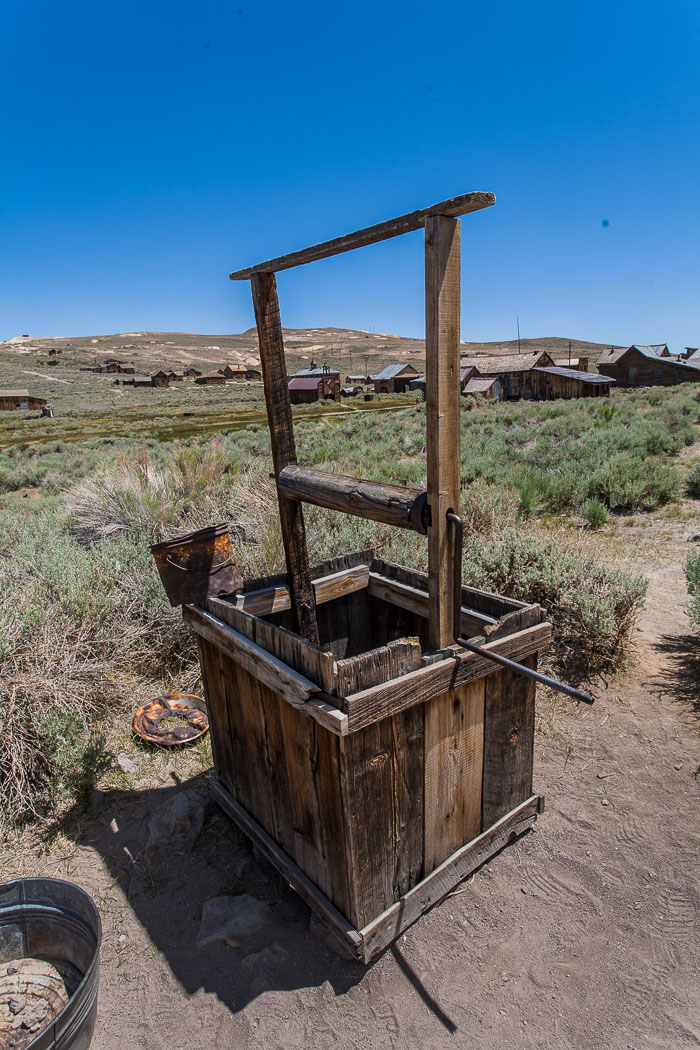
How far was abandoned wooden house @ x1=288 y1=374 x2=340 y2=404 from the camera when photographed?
52250 mm

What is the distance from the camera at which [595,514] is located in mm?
8023

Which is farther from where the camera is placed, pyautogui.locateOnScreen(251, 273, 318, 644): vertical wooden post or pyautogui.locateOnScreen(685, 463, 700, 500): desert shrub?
pyautogui.locateOnScreen(685, 463, 700, 500): desert shrub

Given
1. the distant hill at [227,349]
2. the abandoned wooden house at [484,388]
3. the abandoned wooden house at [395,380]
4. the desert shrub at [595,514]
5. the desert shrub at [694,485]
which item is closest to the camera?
the desert shrub at [595,514]

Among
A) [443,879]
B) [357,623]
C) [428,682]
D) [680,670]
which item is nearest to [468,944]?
[443,879]

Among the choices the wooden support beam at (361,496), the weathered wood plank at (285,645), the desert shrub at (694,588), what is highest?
the wooden support beam at (361,496)

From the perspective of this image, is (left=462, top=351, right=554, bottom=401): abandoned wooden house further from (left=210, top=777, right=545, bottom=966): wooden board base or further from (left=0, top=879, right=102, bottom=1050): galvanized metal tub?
(left=0, top=879, right=102, bottom=1050): galvanized metal tub

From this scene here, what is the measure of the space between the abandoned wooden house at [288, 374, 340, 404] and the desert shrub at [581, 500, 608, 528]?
150 feet

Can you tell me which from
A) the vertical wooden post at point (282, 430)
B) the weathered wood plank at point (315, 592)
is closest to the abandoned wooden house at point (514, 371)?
the weathered wood plank at point (315, 592)

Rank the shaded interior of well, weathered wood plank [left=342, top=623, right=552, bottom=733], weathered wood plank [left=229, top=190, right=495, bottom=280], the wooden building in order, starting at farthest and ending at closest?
the wooden building → the shaded interior of well → weathered wood plank [left=342, top=623, right=552, bottom=733] → weathered wood plank [left=229, top=190, right=495, bottom=280]

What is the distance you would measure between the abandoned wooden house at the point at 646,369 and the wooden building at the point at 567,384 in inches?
222

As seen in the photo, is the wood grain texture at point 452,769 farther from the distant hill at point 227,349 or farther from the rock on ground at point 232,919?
the distant hill at point 227,349

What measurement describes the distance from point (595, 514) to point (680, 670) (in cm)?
406

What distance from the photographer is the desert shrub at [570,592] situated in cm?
433

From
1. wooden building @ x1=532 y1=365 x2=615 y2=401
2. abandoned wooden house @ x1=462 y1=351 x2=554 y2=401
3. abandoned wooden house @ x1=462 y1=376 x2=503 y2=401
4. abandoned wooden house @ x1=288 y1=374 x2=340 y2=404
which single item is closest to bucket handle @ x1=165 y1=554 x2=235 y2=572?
wooden building @ x1=532 y1=365 x2=615 y2=401
